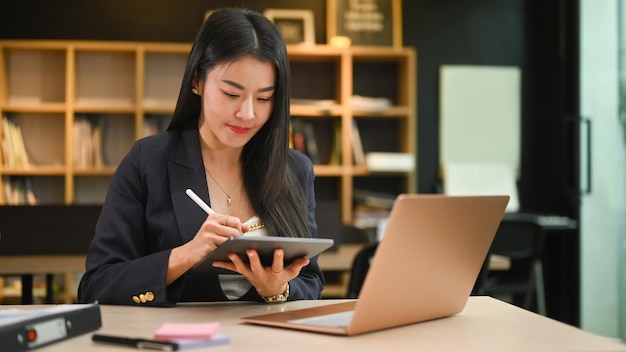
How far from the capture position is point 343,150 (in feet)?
20.4

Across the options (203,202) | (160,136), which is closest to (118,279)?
(203,202)

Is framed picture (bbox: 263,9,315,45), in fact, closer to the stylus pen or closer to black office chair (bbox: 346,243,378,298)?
black office chair (bbox: 346,243,378,298)

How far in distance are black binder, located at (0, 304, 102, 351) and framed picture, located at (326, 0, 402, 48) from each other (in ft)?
17.0

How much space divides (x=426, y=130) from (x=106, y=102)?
241cm

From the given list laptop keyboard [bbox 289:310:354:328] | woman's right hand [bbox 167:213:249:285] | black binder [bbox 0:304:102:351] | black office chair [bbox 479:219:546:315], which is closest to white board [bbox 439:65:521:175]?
black office chair [bbox 479:219:546:315]

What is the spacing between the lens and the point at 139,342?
50.1 inches

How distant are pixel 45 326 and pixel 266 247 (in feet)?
1.45

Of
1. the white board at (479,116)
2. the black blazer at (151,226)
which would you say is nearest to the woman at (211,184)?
the black blazer at (151,226)

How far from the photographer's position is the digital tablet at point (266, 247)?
1.51m

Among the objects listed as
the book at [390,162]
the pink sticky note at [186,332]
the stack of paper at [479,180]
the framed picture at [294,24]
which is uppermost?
the framed picture at [294,24]

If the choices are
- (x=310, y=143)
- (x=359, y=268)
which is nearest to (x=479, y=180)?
(x=310, y=143)

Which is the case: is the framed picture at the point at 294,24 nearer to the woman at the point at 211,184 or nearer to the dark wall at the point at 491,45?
the dark wall at the point at 491,45

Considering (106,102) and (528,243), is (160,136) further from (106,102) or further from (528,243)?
(106,102)

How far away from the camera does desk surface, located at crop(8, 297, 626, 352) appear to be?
132 centimetres
